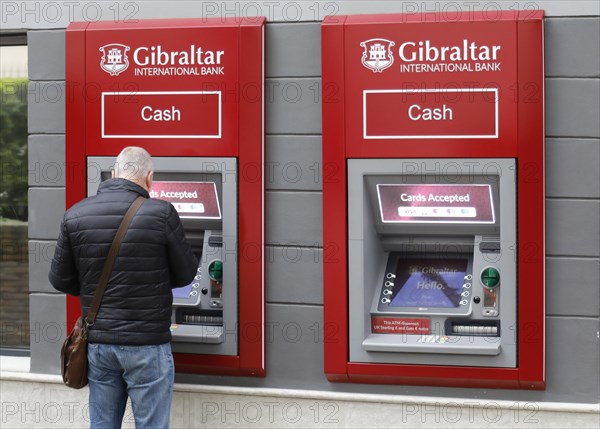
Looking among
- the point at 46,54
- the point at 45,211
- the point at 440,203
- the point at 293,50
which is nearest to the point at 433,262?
the point at 440,203

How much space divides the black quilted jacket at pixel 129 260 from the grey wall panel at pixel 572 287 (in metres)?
1.80

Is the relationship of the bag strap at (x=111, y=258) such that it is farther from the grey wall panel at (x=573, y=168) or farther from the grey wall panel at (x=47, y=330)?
the grey wall panel at (x=573, y=168)

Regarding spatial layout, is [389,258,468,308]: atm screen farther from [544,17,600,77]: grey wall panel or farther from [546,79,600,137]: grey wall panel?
[544,17,600,77]: grey wall panel

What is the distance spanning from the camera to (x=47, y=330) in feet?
17.4

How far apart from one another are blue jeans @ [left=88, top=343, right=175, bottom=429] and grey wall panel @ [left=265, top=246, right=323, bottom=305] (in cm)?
82

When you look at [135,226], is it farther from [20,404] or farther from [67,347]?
[20,404]

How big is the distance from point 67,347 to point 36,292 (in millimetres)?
1069

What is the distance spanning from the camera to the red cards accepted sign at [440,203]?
4.67 metres

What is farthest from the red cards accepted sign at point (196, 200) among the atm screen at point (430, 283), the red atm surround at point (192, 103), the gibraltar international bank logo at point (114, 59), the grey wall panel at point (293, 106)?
the atm screen at point (430, 283)

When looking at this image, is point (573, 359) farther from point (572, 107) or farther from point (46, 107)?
point (46, 107)

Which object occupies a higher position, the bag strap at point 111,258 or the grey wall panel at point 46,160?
the grey wall panel at point 46,160

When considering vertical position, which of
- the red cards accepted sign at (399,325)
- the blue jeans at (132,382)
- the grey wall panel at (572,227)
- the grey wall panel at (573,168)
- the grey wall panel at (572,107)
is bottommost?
the blue jeans at (132,382)

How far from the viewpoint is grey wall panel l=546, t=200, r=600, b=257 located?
4.64 metres

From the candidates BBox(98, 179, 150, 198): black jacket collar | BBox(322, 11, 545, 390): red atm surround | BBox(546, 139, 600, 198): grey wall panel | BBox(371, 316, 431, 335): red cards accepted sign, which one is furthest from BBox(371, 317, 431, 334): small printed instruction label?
BBox(98, 179, 150, 198): black jacket collar
